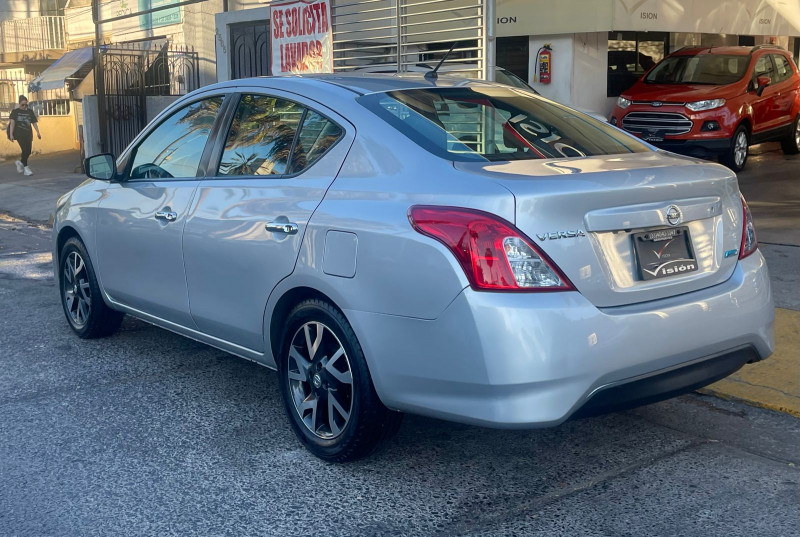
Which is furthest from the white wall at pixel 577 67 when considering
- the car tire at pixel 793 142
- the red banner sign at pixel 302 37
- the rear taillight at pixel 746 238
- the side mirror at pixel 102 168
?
the rear taillight at pixel 746 238

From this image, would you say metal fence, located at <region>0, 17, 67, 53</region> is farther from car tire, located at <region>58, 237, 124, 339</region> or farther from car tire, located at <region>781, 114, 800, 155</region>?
car tire, located at <region>58, 237, 124, 339</region>

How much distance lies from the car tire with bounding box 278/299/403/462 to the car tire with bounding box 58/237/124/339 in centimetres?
220

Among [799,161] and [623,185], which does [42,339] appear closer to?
[623,185]

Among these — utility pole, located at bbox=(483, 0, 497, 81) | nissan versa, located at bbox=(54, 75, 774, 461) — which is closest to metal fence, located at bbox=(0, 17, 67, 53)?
utility pole, located at bbox=(483, 0, 497, 81)

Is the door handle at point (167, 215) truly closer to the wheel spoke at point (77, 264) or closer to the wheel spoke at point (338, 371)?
the wheel spoke at point (77, 264)

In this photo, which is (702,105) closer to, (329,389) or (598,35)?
(598,35)

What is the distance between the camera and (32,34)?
29344 mm

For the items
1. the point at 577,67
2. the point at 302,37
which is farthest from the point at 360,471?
the point at 577,67

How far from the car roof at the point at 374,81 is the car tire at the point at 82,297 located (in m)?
1.83

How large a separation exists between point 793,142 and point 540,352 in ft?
49.3

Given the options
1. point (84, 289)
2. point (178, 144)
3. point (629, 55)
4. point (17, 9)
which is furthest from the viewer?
point (17, 9)

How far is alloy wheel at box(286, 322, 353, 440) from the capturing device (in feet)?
12.9

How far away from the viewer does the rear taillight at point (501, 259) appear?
10.9 ft

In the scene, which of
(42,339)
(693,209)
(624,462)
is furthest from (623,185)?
(42,339)
